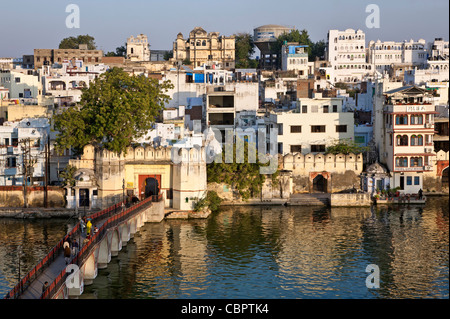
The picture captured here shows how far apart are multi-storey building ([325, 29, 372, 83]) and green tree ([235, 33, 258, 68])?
1029 cm

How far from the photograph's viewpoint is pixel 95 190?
43906mm

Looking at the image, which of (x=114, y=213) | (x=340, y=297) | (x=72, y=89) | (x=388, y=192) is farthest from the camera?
(x=72, y=89)

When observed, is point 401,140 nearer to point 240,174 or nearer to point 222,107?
point 240,174

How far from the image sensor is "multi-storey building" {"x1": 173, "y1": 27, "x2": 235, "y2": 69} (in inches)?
3937

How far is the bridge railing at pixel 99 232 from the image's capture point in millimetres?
23808

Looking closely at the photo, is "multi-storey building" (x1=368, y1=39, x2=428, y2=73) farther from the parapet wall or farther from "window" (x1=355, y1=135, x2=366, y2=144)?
the parapet wall

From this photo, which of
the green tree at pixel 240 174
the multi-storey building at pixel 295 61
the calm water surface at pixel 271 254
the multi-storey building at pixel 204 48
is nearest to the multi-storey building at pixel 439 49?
the multi-storey building at pixel 295 61

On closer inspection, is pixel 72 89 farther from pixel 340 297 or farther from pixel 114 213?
pixel 340 297

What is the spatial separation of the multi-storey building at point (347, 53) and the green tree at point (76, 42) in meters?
31.4

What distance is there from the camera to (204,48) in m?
100

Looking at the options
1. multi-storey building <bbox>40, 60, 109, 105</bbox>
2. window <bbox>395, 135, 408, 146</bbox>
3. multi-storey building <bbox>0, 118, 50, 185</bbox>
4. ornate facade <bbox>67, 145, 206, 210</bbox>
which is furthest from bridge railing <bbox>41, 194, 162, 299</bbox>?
multi-storey building <bbox>40, 60, 109, 105</bbox>

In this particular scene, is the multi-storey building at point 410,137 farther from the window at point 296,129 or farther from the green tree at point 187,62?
the green tree at point 187,62
